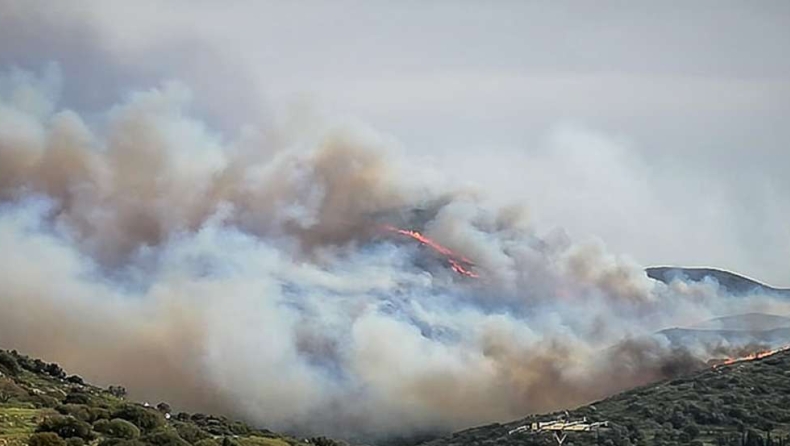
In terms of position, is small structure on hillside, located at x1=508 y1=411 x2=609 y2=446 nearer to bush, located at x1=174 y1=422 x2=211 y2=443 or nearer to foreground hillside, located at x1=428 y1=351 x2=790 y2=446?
foreground hillside, located at x1=428 y1=351 x2=790 y2=446

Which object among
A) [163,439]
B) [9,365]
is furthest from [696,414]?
[163,439]

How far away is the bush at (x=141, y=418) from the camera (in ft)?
131

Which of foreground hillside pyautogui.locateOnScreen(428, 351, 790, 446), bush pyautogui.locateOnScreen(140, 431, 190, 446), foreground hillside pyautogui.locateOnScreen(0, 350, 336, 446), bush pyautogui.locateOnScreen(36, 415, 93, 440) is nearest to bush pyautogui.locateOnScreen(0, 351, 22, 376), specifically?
foreground hillside pyautogui.locateOnScreen(0, 350, 336, 446)

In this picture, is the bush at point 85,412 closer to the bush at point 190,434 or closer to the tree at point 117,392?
the bush at point 190,434

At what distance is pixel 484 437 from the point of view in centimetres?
14512

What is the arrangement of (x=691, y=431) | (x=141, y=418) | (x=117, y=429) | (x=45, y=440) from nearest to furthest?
(x=45, y=440) < (x=117, y=429) < (x=141, y=418) < (x=691, y=431)

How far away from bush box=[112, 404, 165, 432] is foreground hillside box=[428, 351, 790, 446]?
90736 mm

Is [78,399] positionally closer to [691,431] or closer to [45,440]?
[45,440]

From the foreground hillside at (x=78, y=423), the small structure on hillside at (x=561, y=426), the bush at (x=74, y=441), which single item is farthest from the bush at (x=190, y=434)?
the small structure on hillside at (x=561, y=426)

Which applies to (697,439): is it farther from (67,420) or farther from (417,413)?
(67,420)

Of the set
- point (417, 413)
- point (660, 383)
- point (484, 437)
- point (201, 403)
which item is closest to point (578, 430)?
point (484, 437)

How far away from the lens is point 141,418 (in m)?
40.6

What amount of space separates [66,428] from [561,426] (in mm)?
110131

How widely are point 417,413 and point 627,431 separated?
57.6 meters
